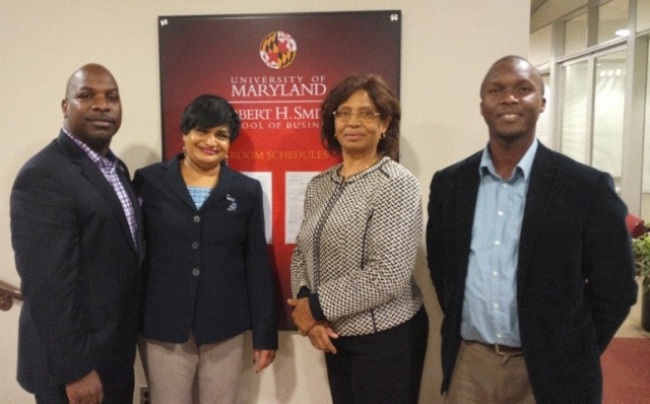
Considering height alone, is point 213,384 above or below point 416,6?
below

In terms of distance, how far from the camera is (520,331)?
1.46m

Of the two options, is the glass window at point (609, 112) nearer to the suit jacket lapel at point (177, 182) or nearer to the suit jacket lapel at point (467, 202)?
the suit jacket lapel at point (467, 202)

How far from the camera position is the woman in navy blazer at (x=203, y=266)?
1.79 meters

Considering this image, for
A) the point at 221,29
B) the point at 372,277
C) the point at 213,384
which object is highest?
the point at 221,29

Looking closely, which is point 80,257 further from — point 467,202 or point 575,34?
point 575,34

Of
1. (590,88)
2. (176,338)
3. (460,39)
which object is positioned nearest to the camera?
(176,338)

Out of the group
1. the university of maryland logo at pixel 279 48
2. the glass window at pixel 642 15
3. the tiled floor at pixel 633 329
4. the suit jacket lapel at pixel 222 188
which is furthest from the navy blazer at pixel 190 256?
the glass window at pixel 642 15

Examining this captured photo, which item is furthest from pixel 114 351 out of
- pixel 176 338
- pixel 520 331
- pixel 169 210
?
pixel 520 331

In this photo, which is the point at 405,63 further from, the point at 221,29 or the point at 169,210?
the point at 169,210

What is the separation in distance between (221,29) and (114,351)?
1325mm

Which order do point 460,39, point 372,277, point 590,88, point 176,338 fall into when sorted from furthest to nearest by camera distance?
point 590,88
point 460,39
point 176,338
point 372,277

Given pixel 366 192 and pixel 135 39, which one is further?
pixel 135 39

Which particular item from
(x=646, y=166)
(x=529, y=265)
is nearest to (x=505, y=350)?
(x=529, y=265)

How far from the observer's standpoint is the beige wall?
2.11 metres
